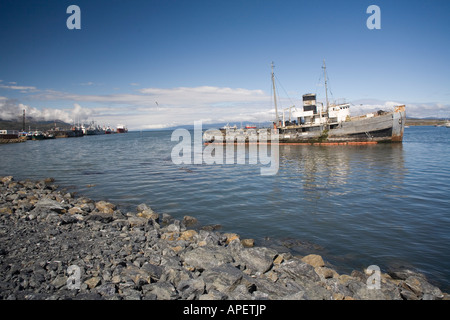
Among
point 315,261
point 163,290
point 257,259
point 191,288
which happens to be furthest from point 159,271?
point 315,261

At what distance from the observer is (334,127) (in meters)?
56.5

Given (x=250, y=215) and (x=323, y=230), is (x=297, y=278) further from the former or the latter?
(x=250, y=215)

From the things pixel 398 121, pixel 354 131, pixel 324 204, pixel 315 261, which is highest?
pixel 398 121

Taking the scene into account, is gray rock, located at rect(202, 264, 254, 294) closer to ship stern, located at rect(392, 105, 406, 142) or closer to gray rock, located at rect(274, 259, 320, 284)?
gray rock, located at rect(274, 259, 320, 284)

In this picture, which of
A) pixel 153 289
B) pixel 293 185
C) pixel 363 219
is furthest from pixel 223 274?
pixel 293 185

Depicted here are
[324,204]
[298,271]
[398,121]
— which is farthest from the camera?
[398,121]

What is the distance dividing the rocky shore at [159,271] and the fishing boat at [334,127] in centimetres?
5077

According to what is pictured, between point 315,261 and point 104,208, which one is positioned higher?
point 104,208

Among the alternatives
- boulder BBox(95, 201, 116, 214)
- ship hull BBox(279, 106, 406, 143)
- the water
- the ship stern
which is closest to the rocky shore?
the water

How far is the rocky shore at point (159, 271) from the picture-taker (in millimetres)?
6215

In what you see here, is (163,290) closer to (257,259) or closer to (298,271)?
(257,259)

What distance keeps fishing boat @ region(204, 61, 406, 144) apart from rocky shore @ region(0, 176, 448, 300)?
50769 mm

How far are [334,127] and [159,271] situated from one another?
186 feet

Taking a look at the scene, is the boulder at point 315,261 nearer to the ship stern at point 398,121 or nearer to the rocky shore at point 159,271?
the rocky shore at point 159,271
